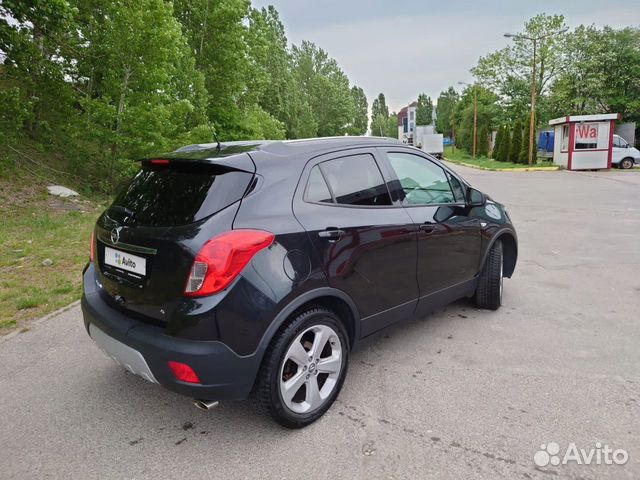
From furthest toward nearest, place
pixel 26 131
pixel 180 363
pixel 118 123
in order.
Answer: pixel 26 131 < pixel 118 123 < pixel 180 363

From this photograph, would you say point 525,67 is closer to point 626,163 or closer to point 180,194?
point 626,163

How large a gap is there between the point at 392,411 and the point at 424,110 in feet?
396

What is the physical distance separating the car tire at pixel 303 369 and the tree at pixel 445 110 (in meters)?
91.2

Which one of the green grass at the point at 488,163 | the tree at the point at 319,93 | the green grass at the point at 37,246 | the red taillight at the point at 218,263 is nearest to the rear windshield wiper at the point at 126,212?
the red taillight at the point at 218,263

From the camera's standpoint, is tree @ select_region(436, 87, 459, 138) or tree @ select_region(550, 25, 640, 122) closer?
tree @ select_region(550, 25, 640, 122)

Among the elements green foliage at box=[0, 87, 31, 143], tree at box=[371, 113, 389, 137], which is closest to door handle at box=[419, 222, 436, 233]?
green foliage at box=[0, 87, 31, 143]

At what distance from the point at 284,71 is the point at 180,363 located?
3673cm

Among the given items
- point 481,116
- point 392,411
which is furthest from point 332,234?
point 481,116

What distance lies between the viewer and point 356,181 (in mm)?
3188

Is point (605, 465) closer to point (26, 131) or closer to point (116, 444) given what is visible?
point (116, 444)

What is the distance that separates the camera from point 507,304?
479cm

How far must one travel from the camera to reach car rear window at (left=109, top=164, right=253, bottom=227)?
2545 millimetres

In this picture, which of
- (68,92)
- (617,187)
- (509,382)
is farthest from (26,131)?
(617,187)

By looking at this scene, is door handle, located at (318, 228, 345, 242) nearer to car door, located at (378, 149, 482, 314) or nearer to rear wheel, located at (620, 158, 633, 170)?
car door, located at (378, 149, 482, 314)
